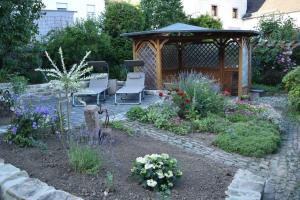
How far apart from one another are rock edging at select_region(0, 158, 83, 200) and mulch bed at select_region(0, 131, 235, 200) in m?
0.22

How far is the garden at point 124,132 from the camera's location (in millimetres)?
3807

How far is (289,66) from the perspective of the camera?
510 inches

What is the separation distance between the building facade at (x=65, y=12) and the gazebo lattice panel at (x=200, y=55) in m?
5.07

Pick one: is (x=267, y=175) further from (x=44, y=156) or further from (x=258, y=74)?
(x=258, y=74)

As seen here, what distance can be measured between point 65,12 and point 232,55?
7.55 metres

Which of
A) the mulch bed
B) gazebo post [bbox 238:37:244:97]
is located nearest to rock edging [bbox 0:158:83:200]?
the mulch bed

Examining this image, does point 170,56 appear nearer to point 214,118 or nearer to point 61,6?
point 214,118

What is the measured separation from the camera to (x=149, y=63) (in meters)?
11.4

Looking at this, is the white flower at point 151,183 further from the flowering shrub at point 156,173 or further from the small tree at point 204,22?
the small tree at point 204,22

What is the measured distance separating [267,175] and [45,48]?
8191mm

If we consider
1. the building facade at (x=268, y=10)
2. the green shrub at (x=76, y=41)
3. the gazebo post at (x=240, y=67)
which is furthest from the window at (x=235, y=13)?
the green shrub at (x=76, y=41)

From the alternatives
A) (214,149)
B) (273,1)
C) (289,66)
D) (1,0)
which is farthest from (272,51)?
(273,1)

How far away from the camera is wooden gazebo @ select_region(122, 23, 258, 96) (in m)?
11.0

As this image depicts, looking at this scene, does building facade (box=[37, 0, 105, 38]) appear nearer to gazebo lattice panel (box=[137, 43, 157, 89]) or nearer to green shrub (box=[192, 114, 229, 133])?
gazebo lattice panel (box=[137, 43, 157, 89])
